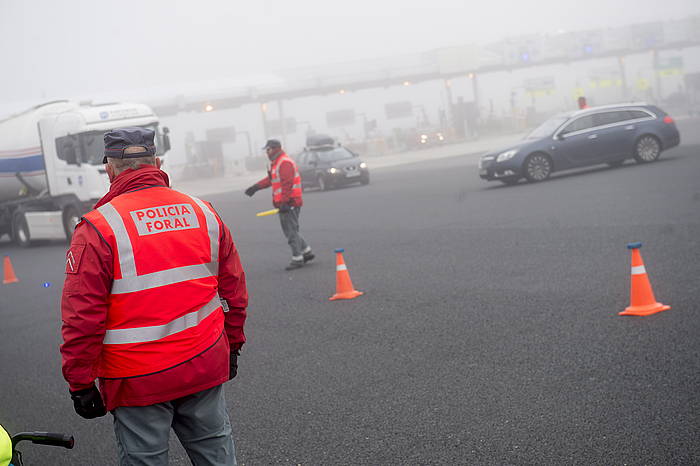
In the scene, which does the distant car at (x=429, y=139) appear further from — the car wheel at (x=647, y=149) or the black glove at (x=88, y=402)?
the black glove at (x=88, y=402)

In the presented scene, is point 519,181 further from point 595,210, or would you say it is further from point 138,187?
point 138,187

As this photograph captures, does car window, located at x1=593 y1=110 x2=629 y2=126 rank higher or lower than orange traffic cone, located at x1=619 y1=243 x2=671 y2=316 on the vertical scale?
higher

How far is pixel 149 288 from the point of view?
3408 mm

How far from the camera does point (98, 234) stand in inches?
132

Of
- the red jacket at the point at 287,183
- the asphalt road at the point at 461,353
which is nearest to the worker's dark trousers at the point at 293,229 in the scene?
the red jacket at the point at 287,183

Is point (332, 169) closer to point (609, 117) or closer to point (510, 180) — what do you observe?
point (510, 180)

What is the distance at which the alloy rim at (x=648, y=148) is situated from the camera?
2203 centimetres

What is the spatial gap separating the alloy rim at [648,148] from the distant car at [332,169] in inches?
420

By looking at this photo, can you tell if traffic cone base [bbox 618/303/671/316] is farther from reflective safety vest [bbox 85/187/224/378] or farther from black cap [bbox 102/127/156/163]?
black cap [bbox 102/127/156/163]

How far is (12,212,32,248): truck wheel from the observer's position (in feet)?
78.0

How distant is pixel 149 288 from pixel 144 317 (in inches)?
4.4

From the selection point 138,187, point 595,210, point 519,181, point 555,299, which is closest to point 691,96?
point 519,181

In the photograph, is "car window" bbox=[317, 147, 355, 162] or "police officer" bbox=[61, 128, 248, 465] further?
"car window" bbox=[317, 147, 355, 162]

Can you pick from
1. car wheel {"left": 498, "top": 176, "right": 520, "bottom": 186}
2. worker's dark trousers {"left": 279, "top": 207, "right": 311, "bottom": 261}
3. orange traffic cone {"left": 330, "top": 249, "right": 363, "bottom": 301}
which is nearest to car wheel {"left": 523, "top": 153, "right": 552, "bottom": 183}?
car wheel {"left": 498, "top": 176, "right": 520, "bottom": 186}
